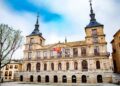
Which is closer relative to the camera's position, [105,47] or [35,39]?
[105,47]

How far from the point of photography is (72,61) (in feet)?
139

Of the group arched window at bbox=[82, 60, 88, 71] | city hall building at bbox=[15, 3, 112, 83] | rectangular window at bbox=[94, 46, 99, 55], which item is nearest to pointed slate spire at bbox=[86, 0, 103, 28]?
city hall building at bbox=[15, 3, 112, 83]

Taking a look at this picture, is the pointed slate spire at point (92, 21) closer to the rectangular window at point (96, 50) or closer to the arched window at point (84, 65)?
the rectangular window at point (96, 50)

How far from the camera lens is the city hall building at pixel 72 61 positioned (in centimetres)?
3951

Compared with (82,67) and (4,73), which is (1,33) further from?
(4,73)

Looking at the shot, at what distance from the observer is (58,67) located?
44.1 m

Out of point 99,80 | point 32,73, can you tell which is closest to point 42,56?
point 32,73

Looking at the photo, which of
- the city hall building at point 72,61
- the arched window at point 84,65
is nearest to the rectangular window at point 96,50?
the city hall building at point 72,61

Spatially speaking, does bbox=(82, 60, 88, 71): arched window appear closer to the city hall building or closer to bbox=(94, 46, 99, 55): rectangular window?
the city hall building

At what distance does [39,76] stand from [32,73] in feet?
8.39

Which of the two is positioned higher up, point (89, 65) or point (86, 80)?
point (89, 65)

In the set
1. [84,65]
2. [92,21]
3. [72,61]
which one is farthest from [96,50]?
[92,21]

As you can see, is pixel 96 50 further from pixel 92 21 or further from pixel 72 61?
pixel 92 21

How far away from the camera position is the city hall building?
39.5 metres
